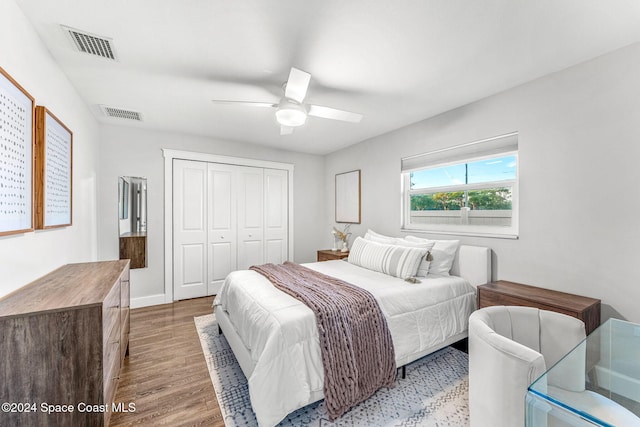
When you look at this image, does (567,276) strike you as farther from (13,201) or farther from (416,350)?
(13,201)

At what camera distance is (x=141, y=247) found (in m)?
3.69

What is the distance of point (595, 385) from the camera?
4.50ft

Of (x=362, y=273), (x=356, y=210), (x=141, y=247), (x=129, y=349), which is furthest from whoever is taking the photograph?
(x=356, y=210)

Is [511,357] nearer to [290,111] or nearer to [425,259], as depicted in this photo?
[425,259]

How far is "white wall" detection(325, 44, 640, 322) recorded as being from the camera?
1905 millimetres

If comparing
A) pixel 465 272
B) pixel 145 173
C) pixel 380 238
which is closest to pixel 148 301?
pixel 145 173

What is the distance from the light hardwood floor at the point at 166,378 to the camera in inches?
68.5

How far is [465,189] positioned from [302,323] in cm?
242

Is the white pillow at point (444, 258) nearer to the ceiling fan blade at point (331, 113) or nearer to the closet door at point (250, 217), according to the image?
the ceiling fan blade at point (331, 113)

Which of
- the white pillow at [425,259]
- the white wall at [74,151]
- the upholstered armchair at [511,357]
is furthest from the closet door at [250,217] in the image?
the upholstered armchair at [511,357]

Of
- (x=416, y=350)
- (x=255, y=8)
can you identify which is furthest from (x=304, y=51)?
(x=416, y=350)

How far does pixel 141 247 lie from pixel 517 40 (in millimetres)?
4598

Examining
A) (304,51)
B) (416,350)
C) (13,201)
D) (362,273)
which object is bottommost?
(416,350)

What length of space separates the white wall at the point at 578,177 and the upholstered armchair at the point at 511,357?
0.91 m
